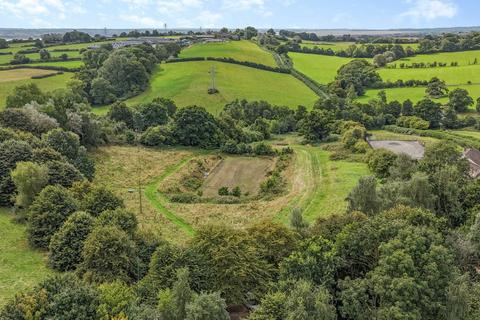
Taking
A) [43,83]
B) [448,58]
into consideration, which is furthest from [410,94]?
[43,83]

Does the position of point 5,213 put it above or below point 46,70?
below

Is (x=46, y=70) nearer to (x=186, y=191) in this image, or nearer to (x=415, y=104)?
(x=186, y=191)

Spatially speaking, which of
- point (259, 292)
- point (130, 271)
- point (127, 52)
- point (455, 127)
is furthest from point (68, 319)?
point (127, 52)

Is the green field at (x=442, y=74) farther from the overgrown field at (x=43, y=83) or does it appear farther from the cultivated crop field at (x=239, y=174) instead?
the overgrown field at (x=43, y=83)

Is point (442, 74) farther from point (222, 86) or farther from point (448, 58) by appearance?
point (222, 86)

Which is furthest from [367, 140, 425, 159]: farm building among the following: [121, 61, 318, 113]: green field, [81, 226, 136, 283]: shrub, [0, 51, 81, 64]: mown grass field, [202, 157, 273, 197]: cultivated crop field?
[0, 51, 81, 64]: mown grass field

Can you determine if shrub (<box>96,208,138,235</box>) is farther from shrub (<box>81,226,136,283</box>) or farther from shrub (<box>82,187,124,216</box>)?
shrub (<box>82,187,124,216</box>)

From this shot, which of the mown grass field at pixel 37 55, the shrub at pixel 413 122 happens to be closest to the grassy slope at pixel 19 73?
the mown grass field at pixel 37 55
